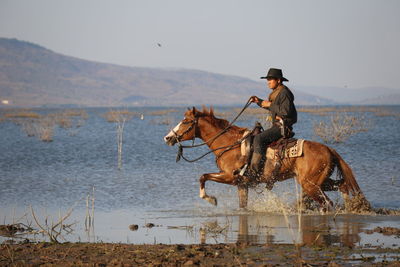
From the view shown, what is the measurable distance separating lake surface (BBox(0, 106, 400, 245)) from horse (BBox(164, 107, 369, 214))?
0.39m

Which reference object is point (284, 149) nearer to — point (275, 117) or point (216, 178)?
point (275, 117)

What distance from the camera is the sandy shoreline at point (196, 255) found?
7.27 m

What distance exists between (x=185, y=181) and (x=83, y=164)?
6868 millimetres

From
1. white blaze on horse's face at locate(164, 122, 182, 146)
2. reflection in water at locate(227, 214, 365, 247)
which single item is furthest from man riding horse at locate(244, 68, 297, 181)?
white blaze on horse's face at locate(164, 122, 182, 146)

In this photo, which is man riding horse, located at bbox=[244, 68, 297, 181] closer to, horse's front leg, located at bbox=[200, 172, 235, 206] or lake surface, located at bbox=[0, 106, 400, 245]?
horse's front leg, located at bbox=[200, 172, 235, 206]

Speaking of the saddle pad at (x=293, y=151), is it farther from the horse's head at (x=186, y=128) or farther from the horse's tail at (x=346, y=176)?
the horse's head at (x=186, y=128)

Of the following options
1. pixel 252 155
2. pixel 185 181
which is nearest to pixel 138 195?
pixel 185 181

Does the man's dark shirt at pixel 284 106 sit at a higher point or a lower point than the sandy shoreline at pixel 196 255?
higher

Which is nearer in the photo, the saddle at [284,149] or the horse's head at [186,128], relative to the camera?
the saddle at [284,149]

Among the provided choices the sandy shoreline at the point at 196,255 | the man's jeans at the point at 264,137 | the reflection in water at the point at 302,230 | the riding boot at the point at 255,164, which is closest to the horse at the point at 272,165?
the riding boot at the point at 255,164

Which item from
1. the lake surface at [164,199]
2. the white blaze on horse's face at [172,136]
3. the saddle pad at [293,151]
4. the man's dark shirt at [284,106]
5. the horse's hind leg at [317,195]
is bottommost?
the lake surface at [164,199]

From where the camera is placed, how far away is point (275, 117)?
36.7ft

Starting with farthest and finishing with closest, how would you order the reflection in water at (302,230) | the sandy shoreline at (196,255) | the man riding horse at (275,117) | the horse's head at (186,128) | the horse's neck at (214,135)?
the horse's head at (186,128)
the horse's neck at (214,135)
the man riding horse at (275,117)
the reflection in water at (302,230)
the sandy shoreline at (196,255)

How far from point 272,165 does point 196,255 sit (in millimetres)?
3844
